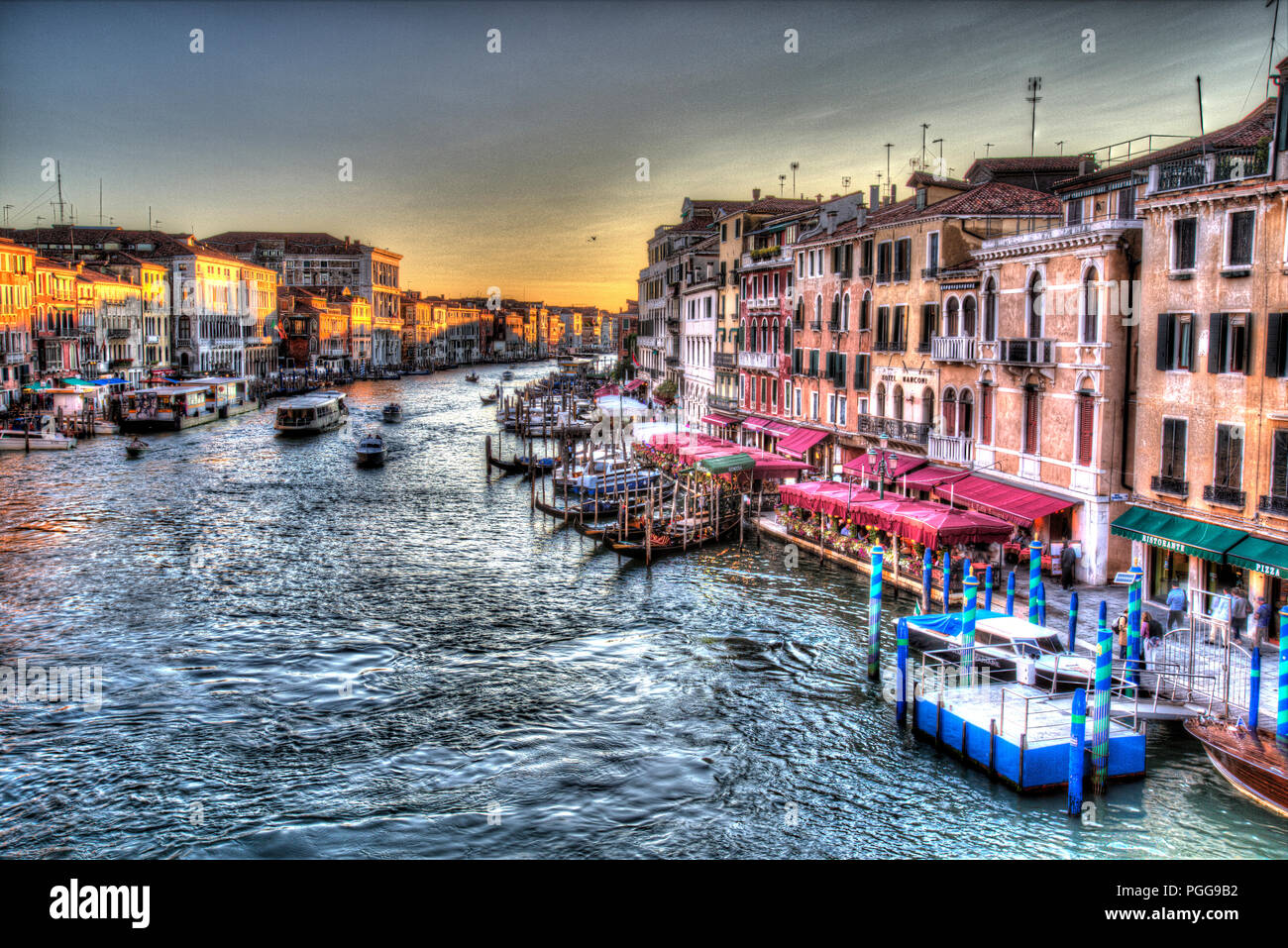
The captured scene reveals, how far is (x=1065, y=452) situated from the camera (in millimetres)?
19250

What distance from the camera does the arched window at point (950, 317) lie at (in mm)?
24016

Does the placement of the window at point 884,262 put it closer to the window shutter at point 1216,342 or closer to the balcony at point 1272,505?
the window shutter at point 1216,342

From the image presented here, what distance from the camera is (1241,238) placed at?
1519 cm

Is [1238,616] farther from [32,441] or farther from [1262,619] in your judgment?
[32,441]

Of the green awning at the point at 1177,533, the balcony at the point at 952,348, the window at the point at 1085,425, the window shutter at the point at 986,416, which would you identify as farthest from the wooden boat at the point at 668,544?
the green awning at the point at 1177,533

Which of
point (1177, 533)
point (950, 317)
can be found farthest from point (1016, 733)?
point (950, 317)

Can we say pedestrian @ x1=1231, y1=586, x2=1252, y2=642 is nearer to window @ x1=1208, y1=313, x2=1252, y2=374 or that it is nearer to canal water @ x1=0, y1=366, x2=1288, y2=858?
canal water @ x1=0, y1=366, x2=1288, y2=858

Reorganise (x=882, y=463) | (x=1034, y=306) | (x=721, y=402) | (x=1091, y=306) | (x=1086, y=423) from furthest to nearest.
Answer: (x=721, y=402) < (x=882, y=463) < (x=1034, y=306) < (x=1086, y=423) < (x=1091, y=306)

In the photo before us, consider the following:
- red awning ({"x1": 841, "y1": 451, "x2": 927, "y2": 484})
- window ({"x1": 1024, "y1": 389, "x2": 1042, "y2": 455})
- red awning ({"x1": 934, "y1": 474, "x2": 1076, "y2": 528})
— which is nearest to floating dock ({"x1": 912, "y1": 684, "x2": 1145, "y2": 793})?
red awning ({"x1": 934, "y1": 474, "x2": 1076, "y2": 528})

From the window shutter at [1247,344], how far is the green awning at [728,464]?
47.5 ft

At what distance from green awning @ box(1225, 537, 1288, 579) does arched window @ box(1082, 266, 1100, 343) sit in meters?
5.03

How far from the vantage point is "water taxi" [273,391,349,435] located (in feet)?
177

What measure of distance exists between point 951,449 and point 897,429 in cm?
267
